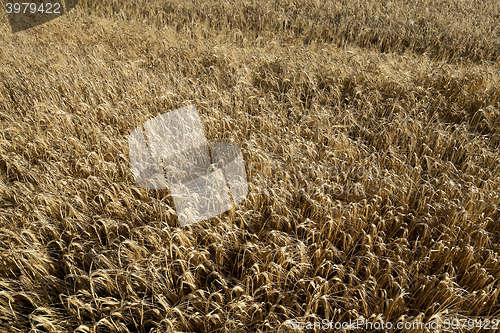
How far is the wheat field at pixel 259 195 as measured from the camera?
6.91ft

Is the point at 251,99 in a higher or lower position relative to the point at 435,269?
higher

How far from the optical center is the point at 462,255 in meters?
2.35

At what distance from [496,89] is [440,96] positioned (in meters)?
0.80

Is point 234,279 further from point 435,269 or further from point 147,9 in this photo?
point 147,9

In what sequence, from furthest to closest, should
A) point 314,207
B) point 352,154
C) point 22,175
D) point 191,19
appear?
point 191,19, point 352,154, point 22,175, point 314,207

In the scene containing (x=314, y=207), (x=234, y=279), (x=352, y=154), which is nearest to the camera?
(x=234, y=279)

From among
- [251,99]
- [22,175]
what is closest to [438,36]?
[251,99]

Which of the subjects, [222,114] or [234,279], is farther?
[222,114]

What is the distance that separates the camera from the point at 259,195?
279 centimetres

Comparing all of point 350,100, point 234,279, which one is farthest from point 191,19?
point 234,279

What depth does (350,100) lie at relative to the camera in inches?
173

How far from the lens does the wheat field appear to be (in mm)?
2105

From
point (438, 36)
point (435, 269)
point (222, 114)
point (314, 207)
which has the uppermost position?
point (438, 36)

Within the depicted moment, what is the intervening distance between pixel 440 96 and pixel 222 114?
294cm
